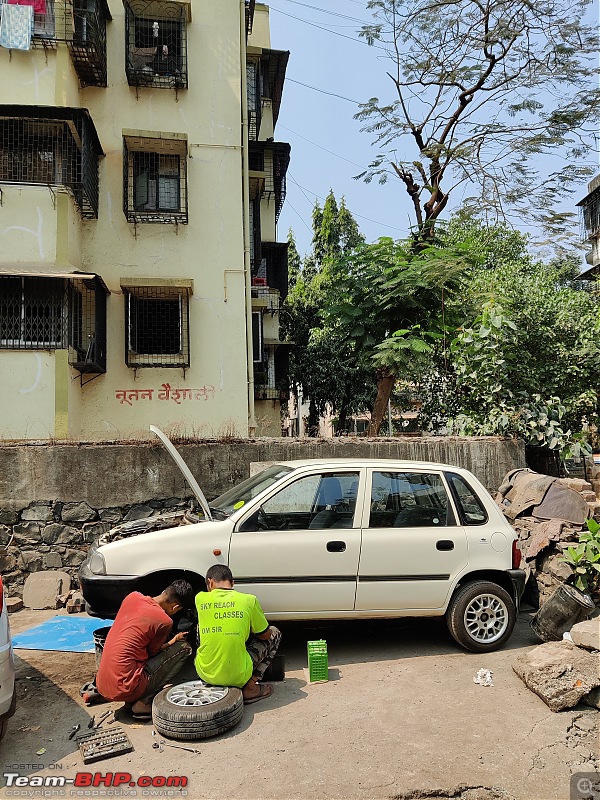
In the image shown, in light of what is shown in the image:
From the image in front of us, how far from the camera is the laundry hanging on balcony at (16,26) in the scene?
1165cm

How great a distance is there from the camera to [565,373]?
1076 centimetres

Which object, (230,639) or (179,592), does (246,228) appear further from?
(230,639)

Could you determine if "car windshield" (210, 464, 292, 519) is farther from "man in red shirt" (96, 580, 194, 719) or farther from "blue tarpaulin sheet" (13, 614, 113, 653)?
"blue tarpaulin sheet" (13, 614, 113, 653)

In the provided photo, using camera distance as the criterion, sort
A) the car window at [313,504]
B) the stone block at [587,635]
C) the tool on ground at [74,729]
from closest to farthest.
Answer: the tool on ground at [74,729] < the stone block at [587,635] < the car window at [313,504]

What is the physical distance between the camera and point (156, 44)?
44.9ft

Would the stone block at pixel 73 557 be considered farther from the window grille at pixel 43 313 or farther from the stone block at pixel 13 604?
the window grille at pixel 43 313

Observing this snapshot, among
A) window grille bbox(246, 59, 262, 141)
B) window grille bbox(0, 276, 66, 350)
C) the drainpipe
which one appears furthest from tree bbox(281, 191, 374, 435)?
window grille bbox(0, 276, 66, 350)

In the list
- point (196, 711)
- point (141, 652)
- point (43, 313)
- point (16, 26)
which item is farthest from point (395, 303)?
point (196, 711)

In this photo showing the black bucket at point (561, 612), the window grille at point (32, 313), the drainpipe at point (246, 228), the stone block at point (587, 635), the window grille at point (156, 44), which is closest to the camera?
the stone block at point (587, 635)

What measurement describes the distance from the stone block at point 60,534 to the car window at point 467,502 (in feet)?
15.5

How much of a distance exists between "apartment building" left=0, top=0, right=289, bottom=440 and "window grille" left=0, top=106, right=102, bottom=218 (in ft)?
0.09

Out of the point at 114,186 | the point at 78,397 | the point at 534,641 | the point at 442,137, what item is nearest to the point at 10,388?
the point at 78,397

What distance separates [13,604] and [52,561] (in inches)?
28.8

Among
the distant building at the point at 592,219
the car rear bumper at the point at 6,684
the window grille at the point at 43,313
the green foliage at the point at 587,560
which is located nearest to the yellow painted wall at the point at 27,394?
the window grille at the point at 43,313
